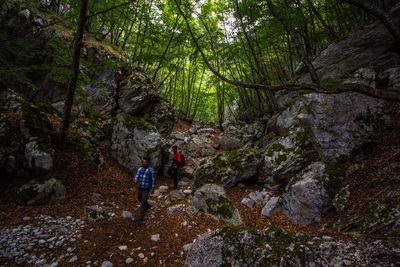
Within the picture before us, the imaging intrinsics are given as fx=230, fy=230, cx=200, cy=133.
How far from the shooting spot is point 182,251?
6.13m

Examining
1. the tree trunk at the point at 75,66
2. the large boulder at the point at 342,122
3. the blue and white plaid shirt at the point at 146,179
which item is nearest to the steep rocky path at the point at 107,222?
the tree trunk at the point at 75,66

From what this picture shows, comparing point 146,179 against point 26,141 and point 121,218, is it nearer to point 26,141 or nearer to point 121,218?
point 121,218

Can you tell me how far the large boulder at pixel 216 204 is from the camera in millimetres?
7883

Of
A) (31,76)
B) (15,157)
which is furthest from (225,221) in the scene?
(31,76)

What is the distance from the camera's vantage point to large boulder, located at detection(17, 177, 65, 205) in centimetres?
759

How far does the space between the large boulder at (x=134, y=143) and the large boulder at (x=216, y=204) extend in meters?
3.94

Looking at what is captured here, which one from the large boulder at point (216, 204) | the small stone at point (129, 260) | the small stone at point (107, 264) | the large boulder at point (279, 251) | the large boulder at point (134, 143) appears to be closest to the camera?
the large boulder at point (279, 251)

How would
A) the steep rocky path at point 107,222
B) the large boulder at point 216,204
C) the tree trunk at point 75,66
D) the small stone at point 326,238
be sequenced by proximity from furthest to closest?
the tree trunk at point 75,66
the large boulder at point 216,204
the steep rocky path at point 107,222
the small stone at point 326,238

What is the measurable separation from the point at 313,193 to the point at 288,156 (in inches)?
101

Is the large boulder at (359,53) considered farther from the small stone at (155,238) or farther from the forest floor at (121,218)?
the small stone at (155,238)

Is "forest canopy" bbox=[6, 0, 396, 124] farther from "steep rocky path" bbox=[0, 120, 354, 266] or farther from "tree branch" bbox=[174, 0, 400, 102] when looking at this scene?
"tree branch" bbox=[174, 0, 400, 102]

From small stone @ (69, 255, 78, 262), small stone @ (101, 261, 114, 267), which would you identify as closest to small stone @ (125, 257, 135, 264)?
small stone @ (101, 261, 114, 267)

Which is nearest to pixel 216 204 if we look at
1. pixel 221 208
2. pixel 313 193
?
pixel 221 208

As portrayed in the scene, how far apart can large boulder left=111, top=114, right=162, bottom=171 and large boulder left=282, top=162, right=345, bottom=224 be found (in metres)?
6.81
